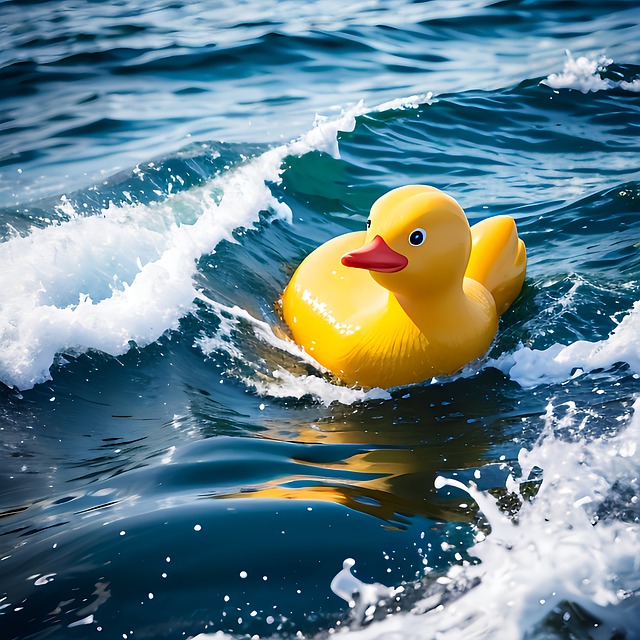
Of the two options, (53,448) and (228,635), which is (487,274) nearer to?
(53,448)

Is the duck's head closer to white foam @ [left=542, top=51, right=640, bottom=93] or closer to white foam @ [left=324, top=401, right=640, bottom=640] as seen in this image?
white foam @ [left=324, top=401, right=640, bottom=640]

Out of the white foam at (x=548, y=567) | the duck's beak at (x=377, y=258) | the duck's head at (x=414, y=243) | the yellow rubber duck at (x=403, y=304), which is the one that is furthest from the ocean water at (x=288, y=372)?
the duck's beak at (x=377, y=258)

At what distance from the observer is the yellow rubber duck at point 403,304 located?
428 cm

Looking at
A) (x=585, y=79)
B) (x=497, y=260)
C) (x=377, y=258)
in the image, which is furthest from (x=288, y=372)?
(x=585, y=79)

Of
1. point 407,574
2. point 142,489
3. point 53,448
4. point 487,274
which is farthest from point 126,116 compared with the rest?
point 407,574

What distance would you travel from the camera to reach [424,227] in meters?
4.27

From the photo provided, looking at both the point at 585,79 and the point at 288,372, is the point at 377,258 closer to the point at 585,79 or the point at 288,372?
the point at 288,372

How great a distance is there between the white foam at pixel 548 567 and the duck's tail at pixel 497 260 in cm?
224

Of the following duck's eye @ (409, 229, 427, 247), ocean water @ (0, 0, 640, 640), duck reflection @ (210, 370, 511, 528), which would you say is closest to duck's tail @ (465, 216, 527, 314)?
ocean water @ (0, 0, 640, 640)

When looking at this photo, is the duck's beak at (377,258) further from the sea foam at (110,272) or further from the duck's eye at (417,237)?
the sea foam at (110,272)

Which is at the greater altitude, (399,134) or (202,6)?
(202,6)

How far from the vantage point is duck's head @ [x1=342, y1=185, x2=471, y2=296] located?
4242 mm

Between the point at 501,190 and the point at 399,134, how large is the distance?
183cm

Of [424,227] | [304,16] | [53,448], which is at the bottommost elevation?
[53,448]
